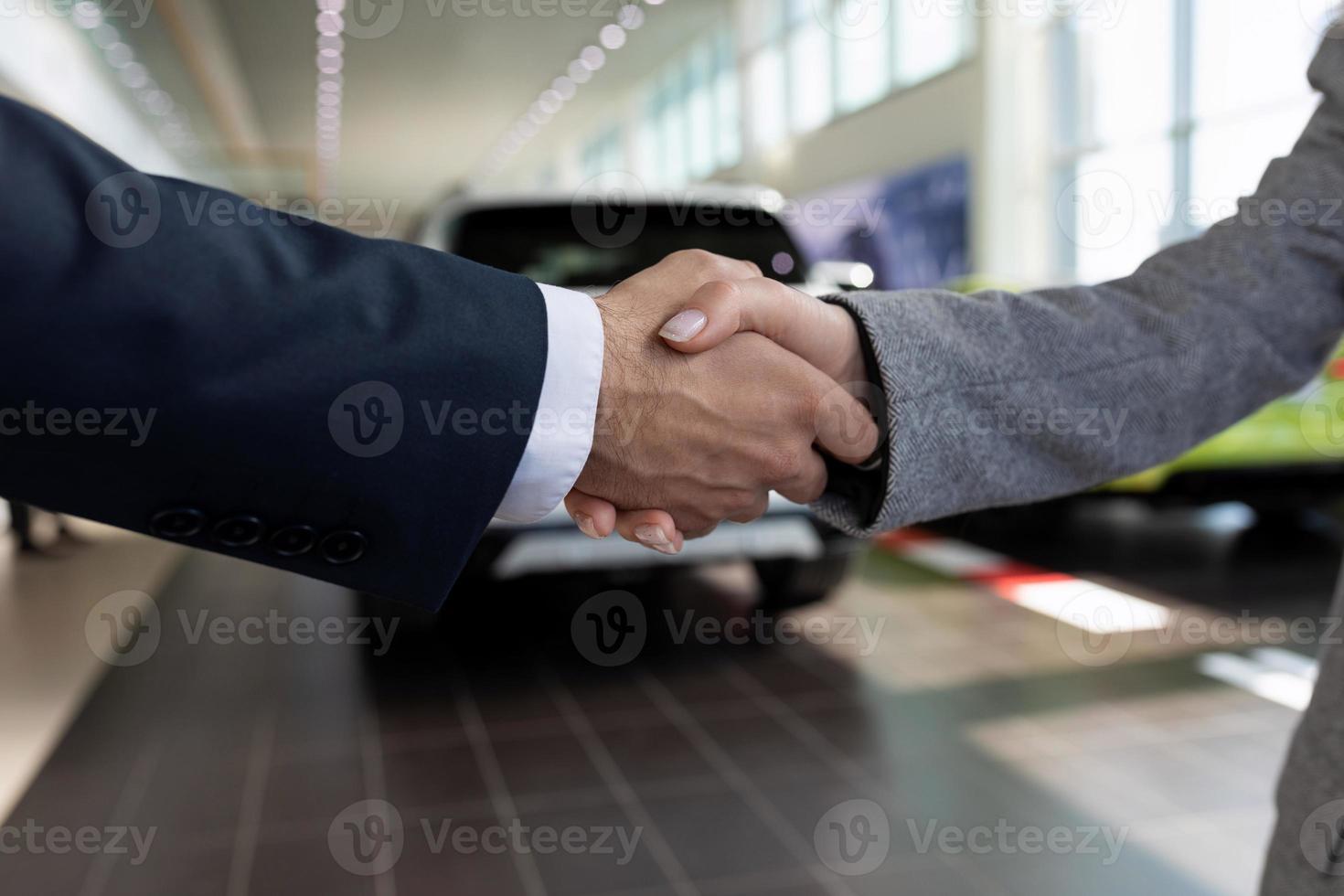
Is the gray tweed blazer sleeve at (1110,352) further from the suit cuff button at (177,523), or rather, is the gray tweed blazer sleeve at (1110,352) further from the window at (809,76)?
the window at (809,76)

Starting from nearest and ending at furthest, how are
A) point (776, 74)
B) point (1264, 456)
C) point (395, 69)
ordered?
point (1264, 456), point (776, 74), point (395, 69)

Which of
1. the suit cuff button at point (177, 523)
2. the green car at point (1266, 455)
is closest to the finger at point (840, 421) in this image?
the suit cuff button at point (177, 523)

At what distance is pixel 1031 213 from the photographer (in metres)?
9.16

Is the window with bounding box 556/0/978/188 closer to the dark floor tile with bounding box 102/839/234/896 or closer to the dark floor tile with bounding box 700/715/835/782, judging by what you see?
the dark floor tile with bounding box 700/715/835/782

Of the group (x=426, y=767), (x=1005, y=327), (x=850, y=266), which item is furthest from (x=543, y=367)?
(x=850, y=266)

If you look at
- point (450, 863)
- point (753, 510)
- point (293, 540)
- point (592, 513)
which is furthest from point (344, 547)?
point (450, 863)

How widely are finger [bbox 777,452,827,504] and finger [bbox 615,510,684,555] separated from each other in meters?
0.14

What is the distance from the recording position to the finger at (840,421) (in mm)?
1065

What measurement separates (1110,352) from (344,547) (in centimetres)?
77

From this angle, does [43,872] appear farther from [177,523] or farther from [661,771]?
[177,523]

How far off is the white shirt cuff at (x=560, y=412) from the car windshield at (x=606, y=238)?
6.74 ft

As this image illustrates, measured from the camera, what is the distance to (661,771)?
2643mm

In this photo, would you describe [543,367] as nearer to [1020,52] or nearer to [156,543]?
[156,543]

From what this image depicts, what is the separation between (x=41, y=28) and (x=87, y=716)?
302 inches
